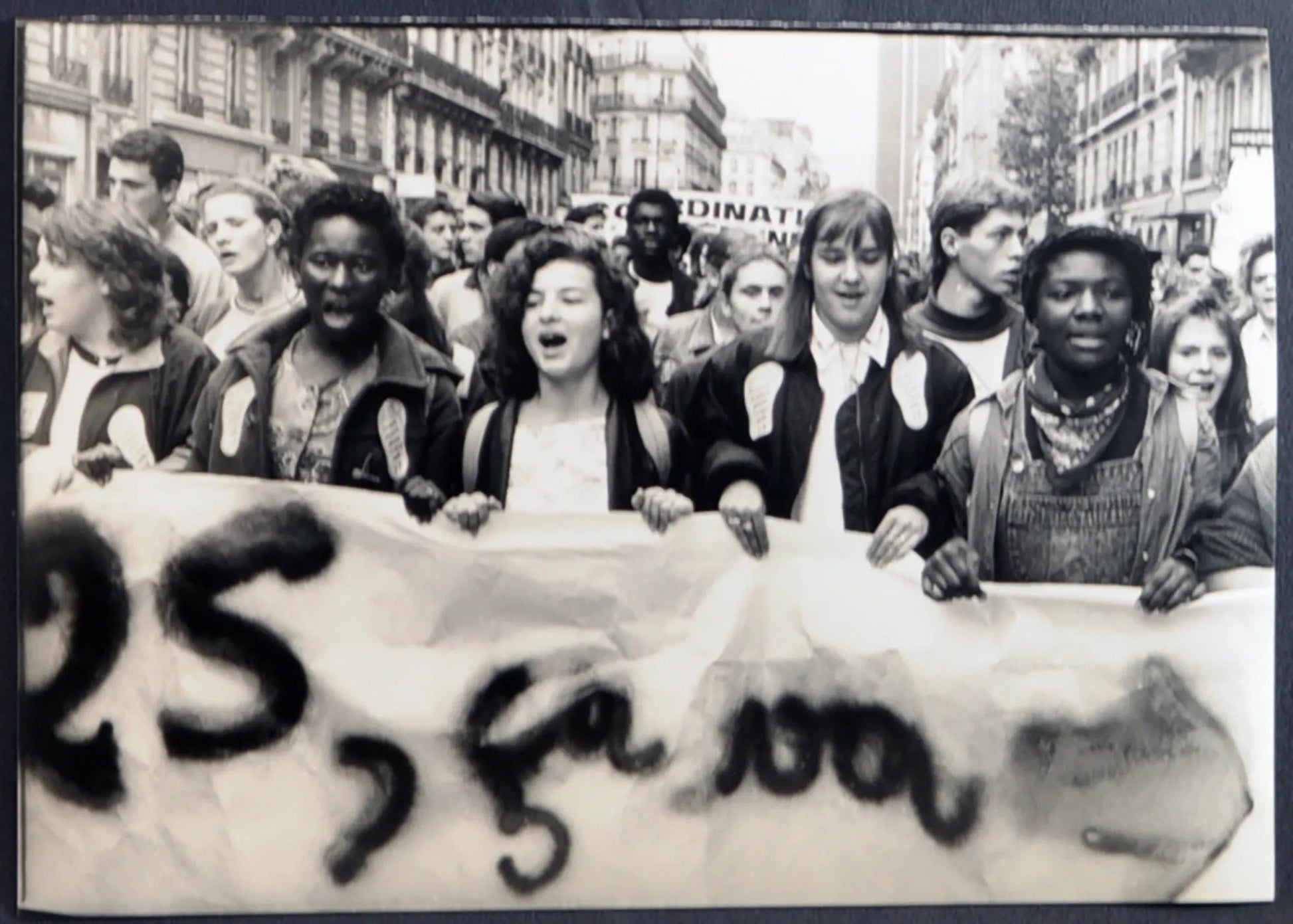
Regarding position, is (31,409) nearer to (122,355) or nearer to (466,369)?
(122,355)

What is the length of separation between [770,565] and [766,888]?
12.6 inches

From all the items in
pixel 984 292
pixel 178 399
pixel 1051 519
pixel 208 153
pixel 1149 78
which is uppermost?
pixel 1149 78

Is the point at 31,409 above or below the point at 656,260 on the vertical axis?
below

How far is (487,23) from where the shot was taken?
1.40m

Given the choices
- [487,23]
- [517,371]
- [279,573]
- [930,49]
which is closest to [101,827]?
[279,573]

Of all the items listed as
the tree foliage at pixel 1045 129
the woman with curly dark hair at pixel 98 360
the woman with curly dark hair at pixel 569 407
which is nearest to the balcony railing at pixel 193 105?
the woman with curly dark hair at pixel 98 360

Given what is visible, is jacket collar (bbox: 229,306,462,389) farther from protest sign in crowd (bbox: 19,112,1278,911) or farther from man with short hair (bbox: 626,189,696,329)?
man with short hair (bbox: 626,189,696,329)

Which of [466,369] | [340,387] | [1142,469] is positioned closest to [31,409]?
[340,387]

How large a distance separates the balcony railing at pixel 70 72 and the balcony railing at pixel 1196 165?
3.55ft

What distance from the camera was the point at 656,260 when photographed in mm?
1408

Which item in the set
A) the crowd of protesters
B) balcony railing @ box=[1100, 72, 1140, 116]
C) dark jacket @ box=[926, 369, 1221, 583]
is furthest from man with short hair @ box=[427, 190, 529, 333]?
balcony railing @ box=[1100, 72, 1140, 116]

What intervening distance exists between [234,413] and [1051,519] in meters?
0.81

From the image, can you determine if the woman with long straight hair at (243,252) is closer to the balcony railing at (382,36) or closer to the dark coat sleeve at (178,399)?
the dark coat sleeve at (178,399)

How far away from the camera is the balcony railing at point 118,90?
137cm
